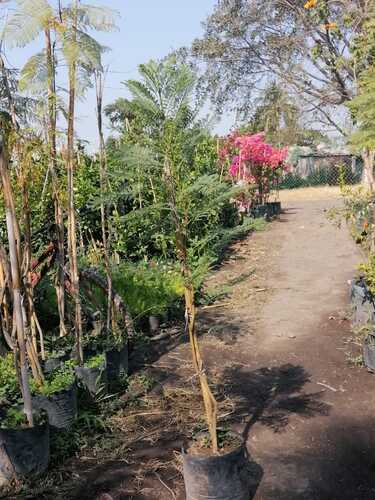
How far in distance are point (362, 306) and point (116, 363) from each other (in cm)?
256

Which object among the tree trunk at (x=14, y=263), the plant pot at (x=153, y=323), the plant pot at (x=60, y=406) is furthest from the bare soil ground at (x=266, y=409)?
the tree trunk at (x=14, y=263)

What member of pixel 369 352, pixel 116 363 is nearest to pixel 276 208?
pixel 369 352

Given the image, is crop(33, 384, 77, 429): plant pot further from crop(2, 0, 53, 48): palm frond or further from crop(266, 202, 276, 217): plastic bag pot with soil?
crop(266, 202, 276, 217): plastic bag pot with soil

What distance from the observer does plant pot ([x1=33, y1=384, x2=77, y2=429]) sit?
353 cm

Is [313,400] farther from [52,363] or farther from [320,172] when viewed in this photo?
[320,172]

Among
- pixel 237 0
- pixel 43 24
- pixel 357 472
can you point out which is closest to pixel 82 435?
pixel 357 472

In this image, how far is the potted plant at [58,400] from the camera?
3.53 meters

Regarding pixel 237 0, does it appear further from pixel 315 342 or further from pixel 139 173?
pixel 139 173

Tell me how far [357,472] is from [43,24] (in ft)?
10.2

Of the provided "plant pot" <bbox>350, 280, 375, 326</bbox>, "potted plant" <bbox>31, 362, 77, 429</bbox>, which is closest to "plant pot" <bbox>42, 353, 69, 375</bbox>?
"potted plant" <bbox>31, 362, 77, 429</bbox>

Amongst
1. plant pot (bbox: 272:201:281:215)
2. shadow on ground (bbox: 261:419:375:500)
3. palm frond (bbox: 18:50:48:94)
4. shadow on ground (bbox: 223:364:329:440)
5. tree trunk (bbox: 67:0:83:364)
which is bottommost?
shadow on ground (bbox: 261:419:375:500)

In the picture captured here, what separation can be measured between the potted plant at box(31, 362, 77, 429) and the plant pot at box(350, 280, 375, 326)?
9.80 feet

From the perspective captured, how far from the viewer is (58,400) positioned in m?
3.55

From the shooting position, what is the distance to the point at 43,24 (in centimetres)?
294
